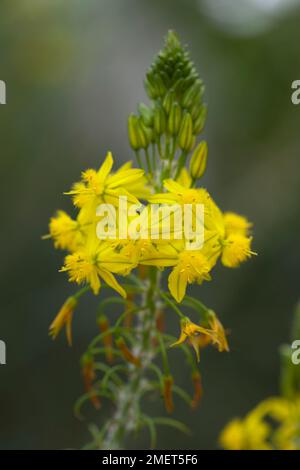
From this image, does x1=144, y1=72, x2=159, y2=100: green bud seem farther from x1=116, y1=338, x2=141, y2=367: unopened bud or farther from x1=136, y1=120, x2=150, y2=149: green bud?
x1=116, y1=338, x2=141, y2=367: unopened bud

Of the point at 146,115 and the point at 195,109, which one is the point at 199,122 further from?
the point at 146,115

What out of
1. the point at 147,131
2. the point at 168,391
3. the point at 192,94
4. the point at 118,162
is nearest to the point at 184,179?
the point at 147,131

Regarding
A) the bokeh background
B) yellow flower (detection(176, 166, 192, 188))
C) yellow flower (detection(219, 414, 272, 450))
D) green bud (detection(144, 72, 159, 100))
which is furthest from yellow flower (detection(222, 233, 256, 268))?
the bokeh background

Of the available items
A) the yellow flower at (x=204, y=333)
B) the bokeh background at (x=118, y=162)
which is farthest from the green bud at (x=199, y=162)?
the bokeh background at (x=118, y=162)

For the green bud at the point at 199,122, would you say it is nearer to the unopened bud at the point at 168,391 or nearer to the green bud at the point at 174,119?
the green bud at the point at 174,119
